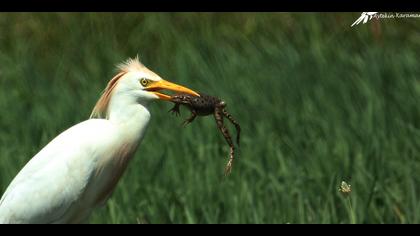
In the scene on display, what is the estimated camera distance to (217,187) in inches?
244

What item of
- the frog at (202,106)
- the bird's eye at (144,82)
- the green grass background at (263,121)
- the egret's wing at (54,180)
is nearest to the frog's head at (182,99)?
the frog at (202,106)

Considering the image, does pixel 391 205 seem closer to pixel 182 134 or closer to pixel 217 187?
pixel 217 187

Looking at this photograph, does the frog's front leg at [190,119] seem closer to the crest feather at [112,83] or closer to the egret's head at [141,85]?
the egret's head at [141,85]

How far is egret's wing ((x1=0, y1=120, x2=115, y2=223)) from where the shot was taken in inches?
162

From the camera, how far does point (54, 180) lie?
13.8 feet

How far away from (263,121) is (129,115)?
2945 mm

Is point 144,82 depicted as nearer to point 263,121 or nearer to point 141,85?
point 141,85

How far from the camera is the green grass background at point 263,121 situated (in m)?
6.07

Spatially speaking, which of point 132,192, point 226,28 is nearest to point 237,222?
point 132,192

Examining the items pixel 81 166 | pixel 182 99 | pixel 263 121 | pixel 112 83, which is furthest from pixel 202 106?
pixel 263 121

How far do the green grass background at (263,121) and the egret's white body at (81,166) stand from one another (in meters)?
1.15

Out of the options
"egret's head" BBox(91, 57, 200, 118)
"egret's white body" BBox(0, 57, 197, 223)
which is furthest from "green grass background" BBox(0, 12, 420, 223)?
"egret's head" BBox(91, 57, 200, 118)

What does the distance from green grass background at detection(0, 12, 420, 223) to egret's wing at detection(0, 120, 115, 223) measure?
1165mm

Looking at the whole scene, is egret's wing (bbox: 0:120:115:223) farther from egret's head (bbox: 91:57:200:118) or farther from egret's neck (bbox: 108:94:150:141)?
egret's head (bbox: 91:57:200:118)
